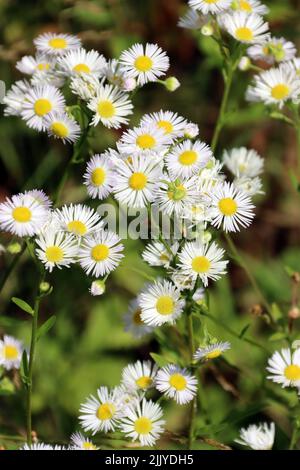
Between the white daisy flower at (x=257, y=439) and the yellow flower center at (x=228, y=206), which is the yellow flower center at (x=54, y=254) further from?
the white daisy flower at (x=257, y=439)

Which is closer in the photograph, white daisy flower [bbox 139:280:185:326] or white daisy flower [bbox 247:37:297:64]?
white daisy flower [bbox 139:280:185:326]

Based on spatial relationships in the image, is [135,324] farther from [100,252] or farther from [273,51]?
[273,51]

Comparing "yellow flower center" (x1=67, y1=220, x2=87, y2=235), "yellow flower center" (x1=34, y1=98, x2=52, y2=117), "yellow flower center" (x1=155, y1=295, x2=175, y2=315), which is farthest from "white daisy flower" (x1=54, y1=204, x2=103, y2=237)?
"yellow flower center" (x1=34, y1=98, x2=52, y2=117)

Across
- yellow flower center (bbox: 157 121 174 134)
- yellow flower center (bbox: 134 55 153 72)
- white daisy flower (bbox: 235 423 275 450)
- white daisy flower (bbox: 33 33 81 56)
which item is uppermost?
white daisy flower (bbox: 33 33 81 56)

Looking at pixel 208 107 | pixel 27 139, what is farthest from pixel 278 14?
pixel 27 139

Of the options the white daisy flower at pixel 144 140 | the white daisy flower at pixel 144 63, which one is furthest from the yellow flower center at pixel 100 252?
the white daisy flower at pixel 144 63

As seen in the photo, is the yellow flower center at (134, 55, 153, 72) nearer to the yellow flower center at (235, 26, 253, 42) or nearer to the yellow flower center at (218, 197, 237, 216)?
the yellow flower center at (235, 26, 253, 42)
